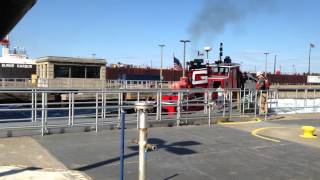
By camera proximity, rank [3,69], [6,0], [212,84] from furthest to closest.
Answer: [3,69] → [212,84] → [6,0]

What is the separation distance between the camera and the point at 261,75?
16703mm

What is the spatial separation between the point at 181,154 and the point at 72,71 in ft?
107

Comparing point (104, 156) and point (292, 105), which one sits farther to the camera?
point (292, 105)

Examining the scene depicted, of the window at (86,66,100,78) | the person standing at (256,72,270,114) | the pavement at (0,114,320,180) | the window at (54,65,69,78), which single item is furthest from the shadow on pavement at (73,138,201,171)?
the window at (86,66,100,78)

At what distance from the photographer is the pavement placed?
733cm

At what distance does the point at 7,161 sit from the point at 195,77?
39.3 ft

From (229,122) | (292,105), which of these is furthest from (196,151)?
(292,105)

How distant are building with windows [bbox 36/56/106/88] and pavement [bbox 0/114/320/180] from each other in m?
27.7

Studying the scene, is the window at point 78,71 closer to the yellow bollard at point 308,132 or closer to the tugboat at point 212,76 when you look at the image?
the tugboat at point 212,76

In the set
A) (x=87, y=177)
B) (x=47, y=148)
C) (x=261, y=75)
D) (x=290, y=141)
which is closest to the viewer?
(x=87, y=177)

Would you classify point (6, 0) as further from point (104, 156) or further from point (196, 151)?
point (196, 151)

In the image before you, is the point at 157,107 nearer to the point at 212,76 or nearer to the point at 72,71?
the point at 212,76

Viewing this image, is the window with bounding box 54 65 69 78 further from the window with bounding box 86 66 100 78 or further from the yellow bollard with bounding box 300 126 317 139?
the yellow bollard with bounding box 300 126 317 139

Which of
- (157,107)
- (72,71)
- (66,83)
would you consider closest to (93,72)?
(72,71)
